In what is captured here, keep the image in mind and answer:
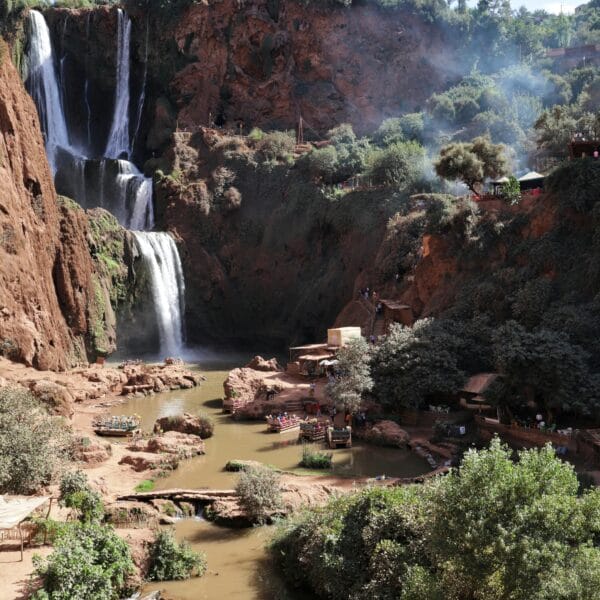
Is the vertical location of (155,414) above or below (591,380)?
below

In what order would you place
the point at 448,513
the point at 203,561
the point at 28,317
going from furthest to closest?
the point at 28,317
the point at 203,561
the point at 448,513

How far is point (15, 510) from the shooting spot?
16.1 m

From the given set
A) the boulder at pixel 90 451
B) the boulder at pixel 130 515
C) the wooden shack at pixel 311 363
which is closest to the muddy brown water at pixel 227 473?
the boulder at pixel 130 515

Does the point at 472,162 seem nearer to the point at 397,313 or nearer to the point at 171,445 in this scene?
the point at 397,313

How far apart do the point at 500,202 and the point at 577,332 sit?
1326 centimetres

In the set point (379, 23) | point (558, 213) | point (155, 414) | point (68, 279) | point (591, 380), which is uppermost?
point (379, 23)

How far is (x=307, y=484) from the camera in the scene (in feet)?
74.5

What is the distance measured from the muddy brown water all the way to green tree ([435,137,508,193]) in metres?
18.8

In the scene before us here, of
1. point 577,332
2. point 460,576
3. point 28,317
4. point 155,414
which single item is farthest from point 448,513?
point 28,317

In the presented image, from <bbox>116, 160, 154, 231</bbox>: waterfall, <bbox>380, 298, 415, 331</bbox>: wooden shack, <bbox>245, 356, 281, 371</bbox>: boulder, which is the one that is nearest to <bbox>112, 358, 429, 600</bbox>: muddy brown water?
<bbox>245, 356, 281, 371</bbox>: boulder

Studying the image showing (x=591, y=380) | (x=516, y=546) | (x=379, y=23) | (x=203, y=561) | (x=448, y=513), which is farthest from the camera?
(x=379, y=23)

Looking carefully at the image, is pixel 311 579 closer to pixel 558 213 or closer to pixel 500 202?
pixel 558 213

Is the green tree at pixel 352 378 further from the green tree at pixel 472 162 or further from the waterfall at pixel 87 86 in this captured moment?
the waterfall at pixel 87 86

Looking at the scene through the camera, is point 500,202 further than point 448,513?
Yes
